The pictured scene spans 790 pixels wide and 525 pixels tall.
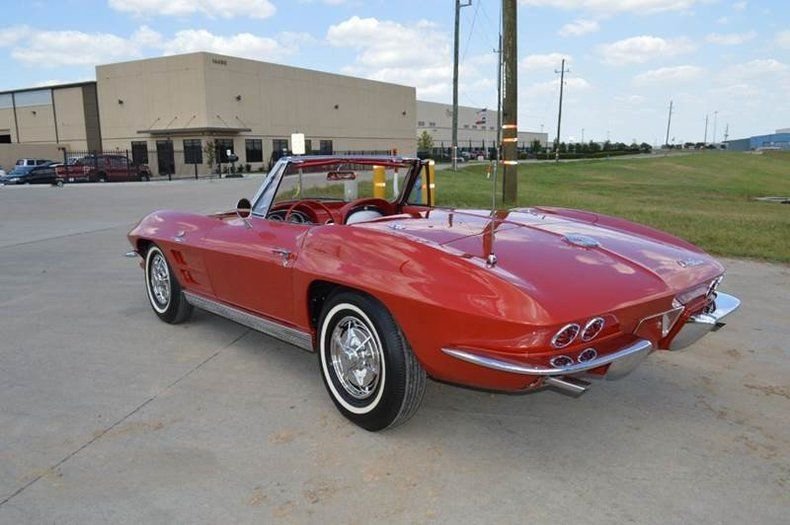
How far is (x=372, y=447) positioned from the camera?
9.98ft

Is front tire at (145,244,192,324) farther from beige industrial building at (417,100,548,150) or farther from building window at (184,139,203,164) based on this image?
beige industrial building at (417,100,548,150)

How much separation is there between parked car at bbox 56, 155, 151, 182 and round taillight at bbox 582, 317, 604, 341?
3542 centimetres

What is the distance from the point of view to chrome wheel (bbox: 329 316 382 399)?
3.14 m

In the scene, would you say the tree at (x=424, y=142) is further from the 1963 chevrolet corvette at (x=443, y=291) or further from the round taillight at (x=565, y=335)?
the round taillight at (x=565, y=335)

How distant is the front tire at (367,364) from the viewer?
2.96 meters

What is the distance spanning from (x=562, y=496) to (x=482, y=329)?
0.76 metres

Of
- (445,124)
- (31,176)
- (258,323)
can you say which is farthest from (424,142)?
(258,323)

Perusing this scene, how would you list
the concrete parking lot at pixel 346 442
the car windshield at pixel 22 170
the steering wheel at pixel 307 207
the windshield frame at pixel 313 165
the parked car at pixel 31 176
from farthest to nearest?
the car windshield at pixel 22 170 < the parked car at pixel 31 176 < the steering wheel at pixel 307 207 < the windshield frame at pixel 313 165 < the concrete parking lot at pixel 346 442

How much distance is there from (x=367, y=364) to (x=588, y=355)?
3.56 ft

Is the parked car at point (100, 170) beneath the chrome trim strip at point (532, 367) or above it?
beneath

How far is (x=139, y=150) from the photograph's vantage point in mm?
48156

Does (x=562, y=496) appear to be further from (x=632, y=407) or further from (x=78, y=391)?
(x=78, y=391)

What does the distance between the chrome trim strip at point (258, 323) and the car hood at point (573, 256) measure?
2.50 ft

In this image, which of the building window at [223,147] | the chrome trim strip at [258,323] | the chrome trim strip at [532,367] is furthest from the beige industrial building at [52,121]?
the chrome trim strip at [532,367]
